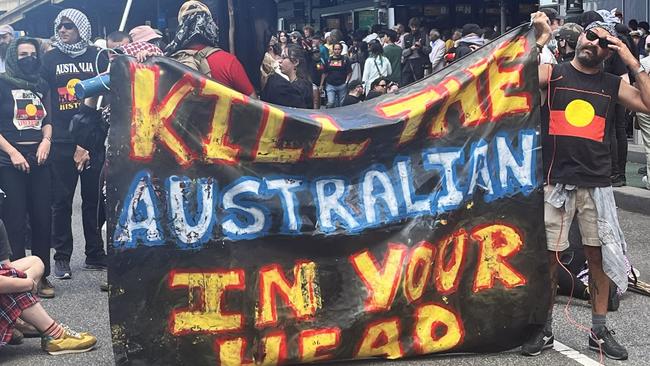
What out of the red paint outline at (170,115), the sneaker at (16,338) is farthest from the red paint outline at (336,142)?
the sneaker at (16,338)

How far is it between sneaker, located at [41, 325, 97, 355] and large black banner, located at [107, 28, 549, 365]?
0.93m

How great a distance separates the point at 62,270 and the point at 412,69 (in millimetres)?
12721

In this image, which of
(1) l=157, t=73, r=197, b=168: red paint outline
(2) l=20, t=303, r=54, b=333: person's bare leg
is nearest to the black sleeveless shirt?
(1) l=157, t=73, r=197, b=168: red paint outline

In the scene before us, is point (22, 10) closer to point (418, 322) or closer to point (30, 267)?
point (30, 267)

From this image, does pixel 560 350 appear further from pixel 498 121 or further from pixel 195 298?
pixel 195 298

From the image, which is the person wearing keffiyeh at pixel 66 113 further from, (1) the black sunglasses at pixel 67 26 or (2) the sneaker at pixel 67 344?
(2) the sneaker at pixel 67 344

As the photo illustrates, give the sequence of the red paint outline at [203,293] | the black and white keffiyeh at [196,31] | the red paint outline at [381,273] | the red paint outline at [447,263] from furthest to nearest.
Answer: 1. the black and white keffiyeh at [196,31]
2. the red paint outline at [447,263]
3. the red paint outline at [381,273]
4. the red paint outline at [203,293]

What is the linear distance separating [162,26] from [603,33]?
22.4m

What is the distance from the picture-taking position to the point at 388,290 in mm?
5039

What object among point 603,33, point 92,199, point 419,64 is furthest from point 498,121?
point 419,64

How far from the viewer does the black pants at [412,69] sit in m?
19.3

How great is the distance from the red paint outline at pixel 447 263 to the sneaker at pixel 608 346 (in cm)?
85

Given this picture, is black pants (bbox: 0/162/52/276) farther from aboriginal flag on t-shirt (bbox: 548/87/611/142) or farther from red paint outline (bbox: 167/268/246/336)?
aboriginal flag on t-shirt (bbox: 548/87/611/142)

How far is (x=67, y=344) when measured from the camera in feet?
18.2
